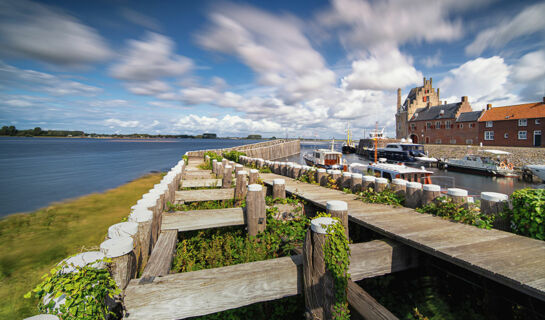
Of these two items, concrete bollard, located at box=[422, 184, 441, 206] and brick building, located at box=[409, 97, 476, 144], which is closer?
concrete bollard, located at box=[422, 184, 441, 206]

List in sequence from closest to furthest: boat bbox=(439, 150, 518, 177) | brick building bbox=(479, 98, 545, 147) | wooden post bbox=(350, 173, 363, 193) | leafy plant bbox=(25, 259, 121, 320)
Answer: leafy plant bbox=(25, 259, 121, 320) < wooden post bbox=(350, 173, 363, 193) < boat bbox=(439, 150, 518, 177) < brick building bbox=(479, 98, 545, 147)

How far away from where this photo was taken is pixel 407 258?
3967 mm

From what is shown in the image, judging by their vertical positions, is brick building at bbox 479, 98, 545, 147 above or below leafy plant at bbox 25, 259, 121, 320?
above

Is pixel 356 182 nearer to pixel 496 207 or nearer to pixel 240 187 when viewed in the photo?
pixel 496 207

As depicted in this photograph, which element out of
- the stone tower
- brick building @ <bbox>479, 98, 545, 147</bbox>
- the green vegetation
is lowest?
the green vegetation

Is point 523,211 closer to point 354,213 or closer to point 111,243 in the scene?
point 354,213

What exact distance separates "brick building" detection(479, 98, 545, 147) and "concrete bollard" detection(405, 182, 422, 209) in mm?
55891

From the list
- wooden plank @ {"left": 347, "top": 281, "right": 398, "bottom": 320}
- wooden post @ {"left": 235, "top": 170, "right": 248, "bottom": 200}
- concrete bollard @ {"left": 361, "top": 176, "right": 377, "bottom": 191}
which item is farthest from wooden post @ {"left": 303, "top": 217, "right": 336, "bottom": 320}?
concrete bollard @ {"left": 361, "top": 176, "right": 377, "bottom": 191}

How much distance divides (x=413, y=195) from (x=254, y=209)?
3868mm

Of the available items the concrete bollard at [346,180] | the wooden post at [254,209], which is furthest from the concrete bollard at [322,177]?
the wooden post at [254,209]

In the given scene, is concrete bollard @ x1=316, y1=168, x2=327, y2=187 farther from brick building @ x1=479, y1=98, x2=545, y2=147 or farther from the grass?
brick building @ x1=479, y1=98, x2=545, y2=147

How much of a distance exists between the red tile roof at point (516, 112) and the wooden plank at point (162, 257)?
6106 centimetres

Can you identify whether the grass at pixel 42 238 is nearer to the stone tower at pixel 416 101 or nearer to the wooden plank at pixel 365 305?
the wooden plank at pixel 365 305

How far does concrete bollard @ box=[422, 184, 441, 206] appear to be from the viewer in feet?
17.4
